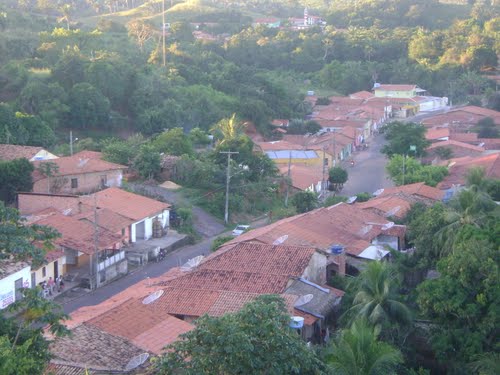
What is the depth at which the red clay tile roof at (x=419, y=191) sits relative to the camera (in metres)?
28.0

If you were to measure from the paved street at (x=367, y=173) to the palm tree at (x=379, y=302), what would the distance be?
63.1ft

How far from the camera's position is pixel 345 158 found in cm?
4284

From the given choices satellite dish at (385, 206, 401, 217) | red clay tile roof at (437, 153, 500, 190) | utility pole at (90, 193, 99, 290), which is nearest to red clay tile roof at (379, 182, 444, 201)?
red clay tile roof at (437, 153, 500, 190)

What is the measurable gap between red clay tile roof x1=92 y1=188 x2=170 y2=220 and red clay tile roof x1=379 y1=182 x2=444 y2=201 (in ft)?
25.9

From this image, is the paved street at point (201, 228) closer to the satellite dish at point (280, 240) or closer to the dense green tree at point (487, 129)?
the satellite dish at point (280, 240)

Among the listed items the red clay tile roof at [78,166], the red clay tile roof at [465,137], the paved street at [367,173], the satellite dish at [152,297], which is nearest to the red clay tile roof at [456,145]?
the red clay tile roof at [465,137]

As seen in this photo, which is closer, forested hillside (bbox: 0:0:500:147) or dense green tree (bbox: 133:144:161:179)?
dense green tree (bbox: 133:144:161:179)

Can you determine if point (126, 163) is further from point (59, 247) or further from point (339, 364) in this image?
point (339, 364)

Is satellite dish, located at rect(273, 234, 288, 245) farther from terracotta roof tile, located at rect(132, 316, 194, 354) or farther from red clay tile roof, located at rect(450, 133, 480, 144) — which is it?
red clay tile roof, located at rect(450, 133, 480, 144)

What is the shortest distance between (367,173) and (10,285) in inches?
912

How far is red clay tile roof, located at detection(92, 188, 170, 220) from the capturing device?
24.8 m

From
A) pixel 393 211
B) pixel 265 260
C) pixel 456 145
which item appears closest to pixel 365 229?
pixel 393 211

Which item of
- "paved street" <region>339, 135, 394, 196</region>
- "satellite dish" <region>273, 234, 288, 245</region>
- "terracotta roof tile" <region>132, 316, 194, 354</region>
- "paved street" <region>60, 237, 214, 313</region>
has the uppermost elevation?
"terracotta roof tile" <region>132, 316, 194, 354</region>

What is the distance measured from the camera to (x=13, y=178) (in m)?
26.2
